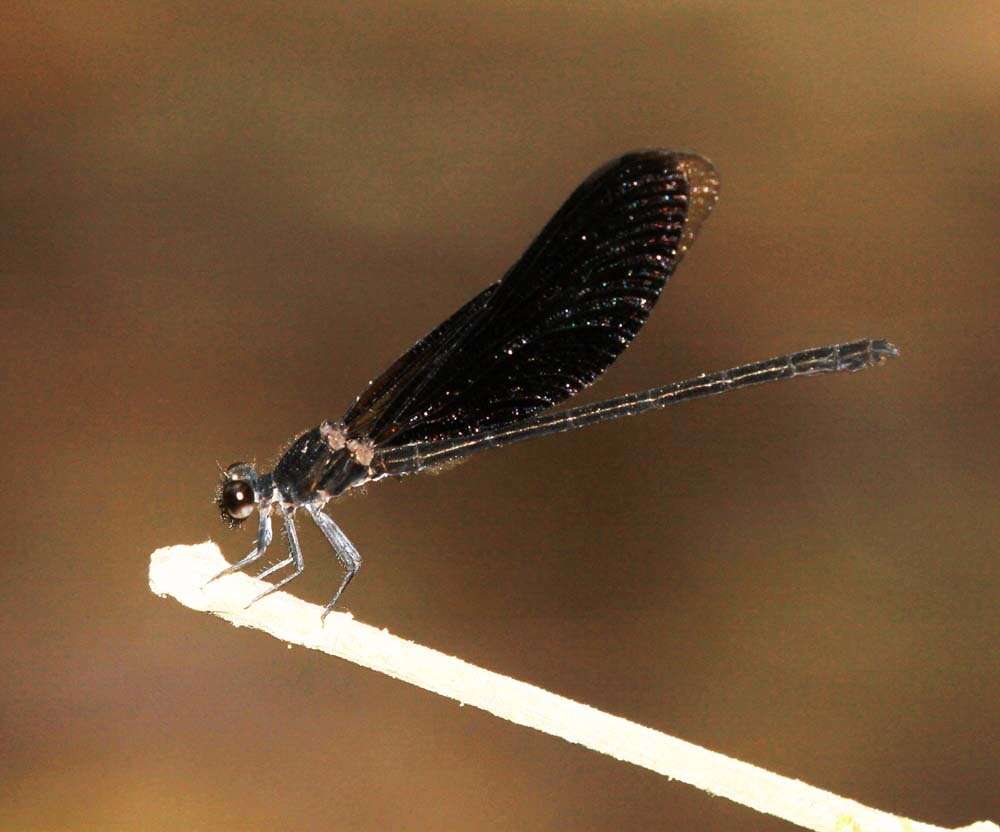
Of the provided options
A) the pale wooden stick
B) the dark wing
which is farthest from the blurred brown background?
the pale wooden stick

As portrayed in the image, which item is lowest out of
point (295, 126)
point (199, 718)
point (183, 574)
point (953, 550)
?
point (183, 574)

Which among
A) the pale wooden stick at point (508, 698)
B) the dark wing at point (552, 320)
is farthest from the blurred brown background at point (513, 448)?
the pale wooden stick at point (508, 698)

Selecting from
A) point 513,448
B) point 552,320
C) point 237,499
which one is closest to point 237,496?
point 237,499

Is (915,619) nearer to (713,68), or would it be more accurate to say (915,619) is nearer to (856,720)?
(856,720)

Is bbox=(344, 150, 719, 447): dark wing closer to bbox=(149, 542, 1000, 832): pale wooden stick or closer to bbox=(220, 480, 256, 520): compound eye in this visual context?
bbox=(220, 480, 256, 520): compound eye

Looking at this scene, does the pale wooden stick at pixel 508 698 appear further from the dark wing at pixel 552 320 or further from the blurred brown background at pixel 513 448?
the blurred brown background at pixel 513 448

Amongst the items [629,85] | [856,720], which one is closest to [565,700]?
[856,720]

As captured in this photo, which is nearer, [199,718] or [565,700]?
[565,700]
